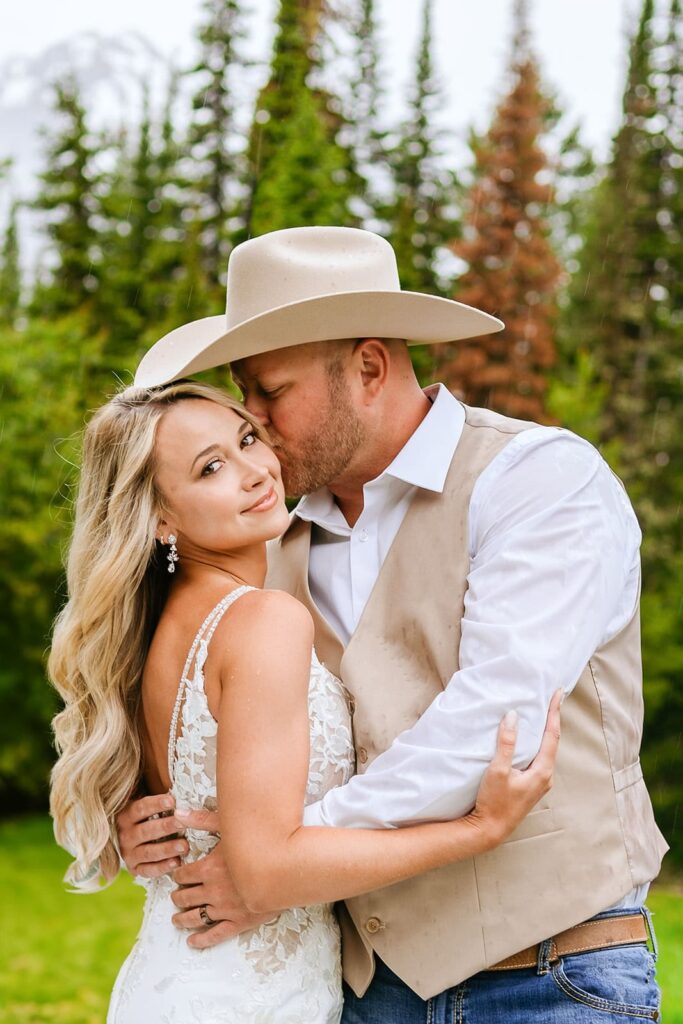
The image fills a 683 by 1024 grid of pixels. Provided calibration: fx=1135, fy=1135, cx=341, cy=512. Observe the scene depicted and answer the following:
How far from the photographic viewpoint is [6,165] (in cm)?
1469

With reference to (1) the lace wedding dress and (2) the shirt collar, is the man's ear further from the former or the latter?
(1) the lace wedding dress

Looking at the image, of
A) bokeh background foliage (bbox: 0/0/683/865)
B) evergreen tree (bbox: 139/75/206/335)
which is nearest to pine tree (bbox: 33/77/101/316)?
bokeh background foliage (bbox: 0/0/683/865)

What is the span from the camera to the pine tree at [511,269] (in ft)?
69.4

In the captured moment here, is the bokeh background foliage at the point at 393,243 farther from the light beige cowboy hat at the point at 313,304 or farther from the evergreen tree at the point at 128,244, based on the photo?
the light beige cowboy hat at the point at 313,304

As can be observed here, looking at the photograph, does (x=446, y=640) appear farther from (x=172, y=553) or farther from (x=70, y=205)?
(x=70, y=205)

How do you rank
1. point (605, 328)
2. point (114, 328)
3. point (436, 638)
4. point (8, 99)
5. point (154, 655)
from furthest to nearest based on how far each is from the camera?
1. point (8, 99)
2. point (114, 328)
3. point (605, 328)
4. point (154, 655)
5. point (436, 638)

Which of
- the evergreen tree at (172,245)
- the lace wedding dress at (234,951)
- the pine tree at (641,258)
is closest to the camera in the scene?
the lace wedding dress at (234,951)

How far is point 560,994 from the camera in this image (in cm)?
231

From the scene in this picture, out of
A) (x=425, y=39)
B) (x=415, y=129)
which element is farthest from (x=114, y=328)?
(x=425, y=39)

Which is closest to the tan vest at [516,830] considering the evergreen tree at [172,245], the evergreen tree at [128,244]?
the evergreen tree at [172,245]

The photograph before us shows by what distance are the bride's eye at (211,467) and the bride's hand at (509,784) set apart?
2.97 feet

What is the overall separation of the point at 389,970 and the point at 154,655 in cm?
88

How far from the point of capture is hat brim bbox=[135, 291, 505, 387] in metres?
2.57

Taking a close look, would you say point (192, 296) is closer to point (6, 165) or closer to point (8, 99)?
point (6, 165)
